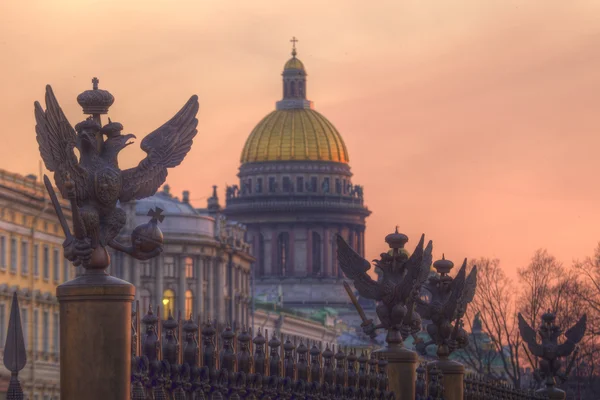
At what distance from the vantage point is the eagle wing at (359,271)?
23.6m

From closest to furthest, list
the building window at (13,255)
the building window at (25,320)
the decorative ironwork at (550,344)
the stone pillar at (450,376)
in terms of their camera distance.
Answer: the stone pillar at (450,376) → the decorative ironwork at (550,344) → the building window at (25,320) → the building window at (13,255)

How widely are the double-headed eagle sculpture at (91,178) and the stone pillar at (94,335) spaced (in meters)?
0.21

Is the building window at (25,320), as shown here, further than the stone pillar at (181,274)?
No

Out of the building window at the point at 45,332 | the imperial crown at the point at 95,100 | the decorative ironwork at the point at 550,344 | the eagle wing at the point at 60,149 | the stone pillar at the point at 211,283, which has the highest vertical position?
the stone pillar at the point at 211,283

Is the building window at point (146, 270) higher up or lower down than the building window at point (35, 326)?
higher up

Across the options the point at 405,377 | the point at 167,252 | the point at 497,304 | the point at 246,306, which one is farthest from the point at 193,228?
the point at 405,377

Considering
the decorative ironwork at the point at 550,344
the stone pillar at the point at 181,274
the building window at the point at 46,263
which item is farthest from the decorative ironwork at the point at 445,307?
the stone pillar at the point at 181,274

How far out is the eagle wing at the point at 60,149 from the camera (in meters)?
15.1

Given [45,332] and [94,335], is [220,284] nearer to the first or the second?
[45,332]

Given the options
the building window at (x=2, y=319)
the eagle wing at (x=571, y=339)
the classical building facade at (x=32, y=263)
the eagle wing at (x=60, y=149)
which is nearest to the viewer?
the eagle wing at (x=60, y=149)

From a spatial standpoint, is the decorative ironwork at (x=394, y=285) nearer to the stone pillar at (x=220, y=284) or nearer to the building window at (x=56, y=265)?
the building window at (x=56, y=265)

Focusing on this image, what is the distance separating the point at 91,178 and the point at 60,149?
0.30 metres

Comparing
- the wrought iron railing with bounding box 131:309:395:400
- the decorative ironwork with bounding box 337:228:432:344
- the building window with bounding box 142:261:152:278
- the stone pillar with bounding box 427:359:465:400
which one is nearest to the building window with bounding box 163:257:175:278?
the building window with bounding box 142:261:152:278

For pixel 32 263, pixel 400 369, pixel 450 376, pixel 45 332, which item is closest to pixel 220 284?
pixel 32 263
